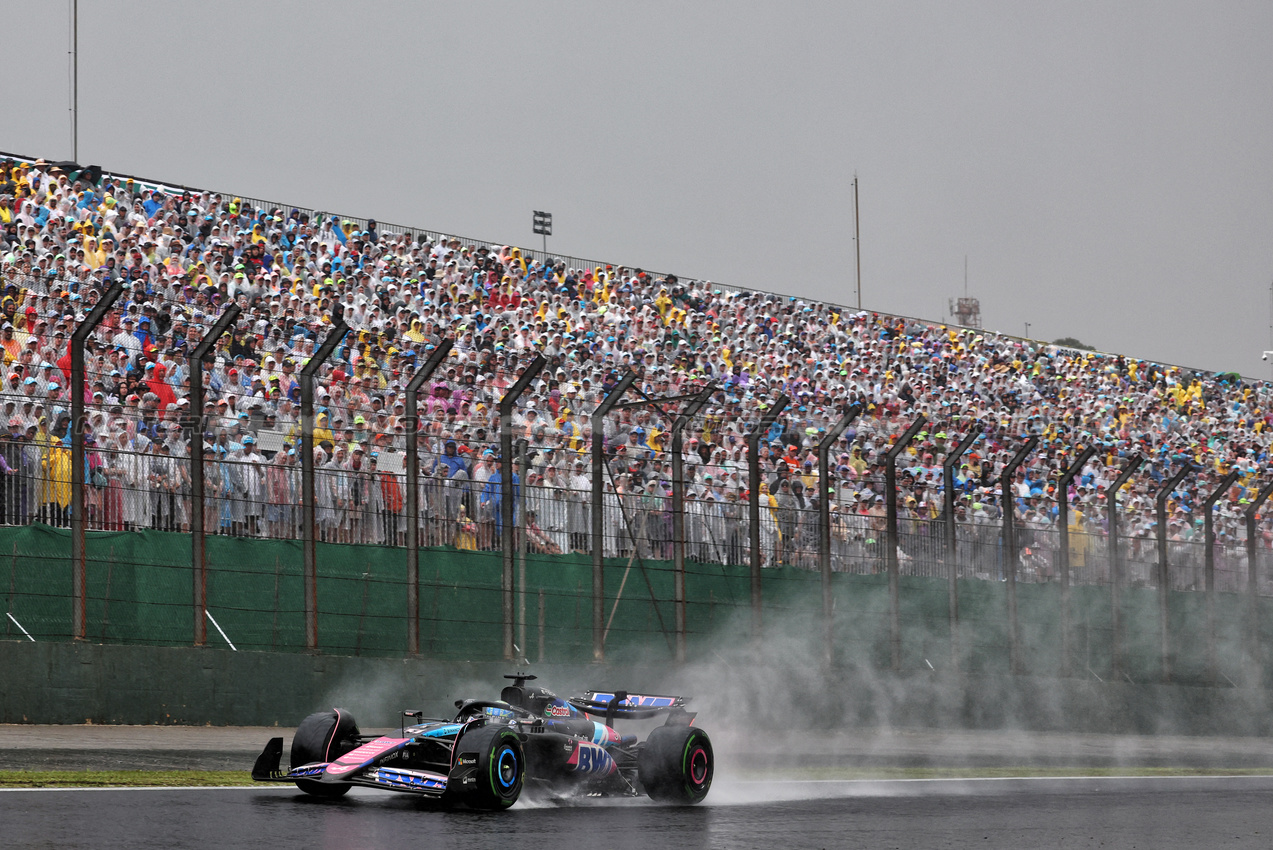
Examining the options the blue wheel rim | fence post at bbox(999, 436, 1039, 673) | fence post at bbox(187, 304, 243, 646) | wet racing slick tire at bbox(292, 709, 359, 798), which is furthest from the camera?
fence post at bbox(999, 436, 1039, 673)

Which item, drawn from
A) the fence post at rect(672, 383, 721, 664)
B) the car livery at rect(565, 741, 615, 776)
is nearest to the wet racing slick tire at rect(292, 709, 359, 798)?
the car livery at rect(565, 741, 615, 776)

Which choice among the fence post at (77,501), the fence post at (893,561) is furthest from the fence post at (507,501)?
the fence post at (893,561)

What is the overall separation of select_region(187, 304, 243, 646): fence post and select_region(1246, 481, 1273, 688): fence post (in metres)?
16.8

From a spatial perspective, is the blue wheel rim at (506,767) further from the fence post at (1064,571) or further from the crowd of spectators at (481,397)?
the fence post at (1064,571)

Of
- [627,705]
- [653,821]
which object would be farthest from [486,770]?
[627,705]

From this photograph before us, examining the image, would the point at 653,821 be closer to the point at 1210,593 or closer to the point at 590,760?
the point at 590,760

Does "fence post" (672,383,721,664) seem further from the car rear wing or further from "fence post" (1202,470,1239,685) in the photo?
"fence post" (1202,470,1239,685)

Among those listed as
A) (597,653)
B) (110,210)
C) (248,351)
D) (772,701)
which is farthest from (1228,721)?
(110,210)

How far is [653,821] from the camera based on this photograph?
9.73 m

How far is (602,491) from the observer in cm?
1853

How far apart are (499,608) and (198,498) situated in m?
3.55

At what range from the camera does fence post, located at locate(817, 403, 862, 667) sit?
64.4 feet

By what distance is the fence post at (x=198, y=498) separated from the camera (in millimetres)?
15242

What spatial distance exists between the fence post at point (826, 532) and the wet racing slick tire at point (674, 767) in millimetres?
8792
